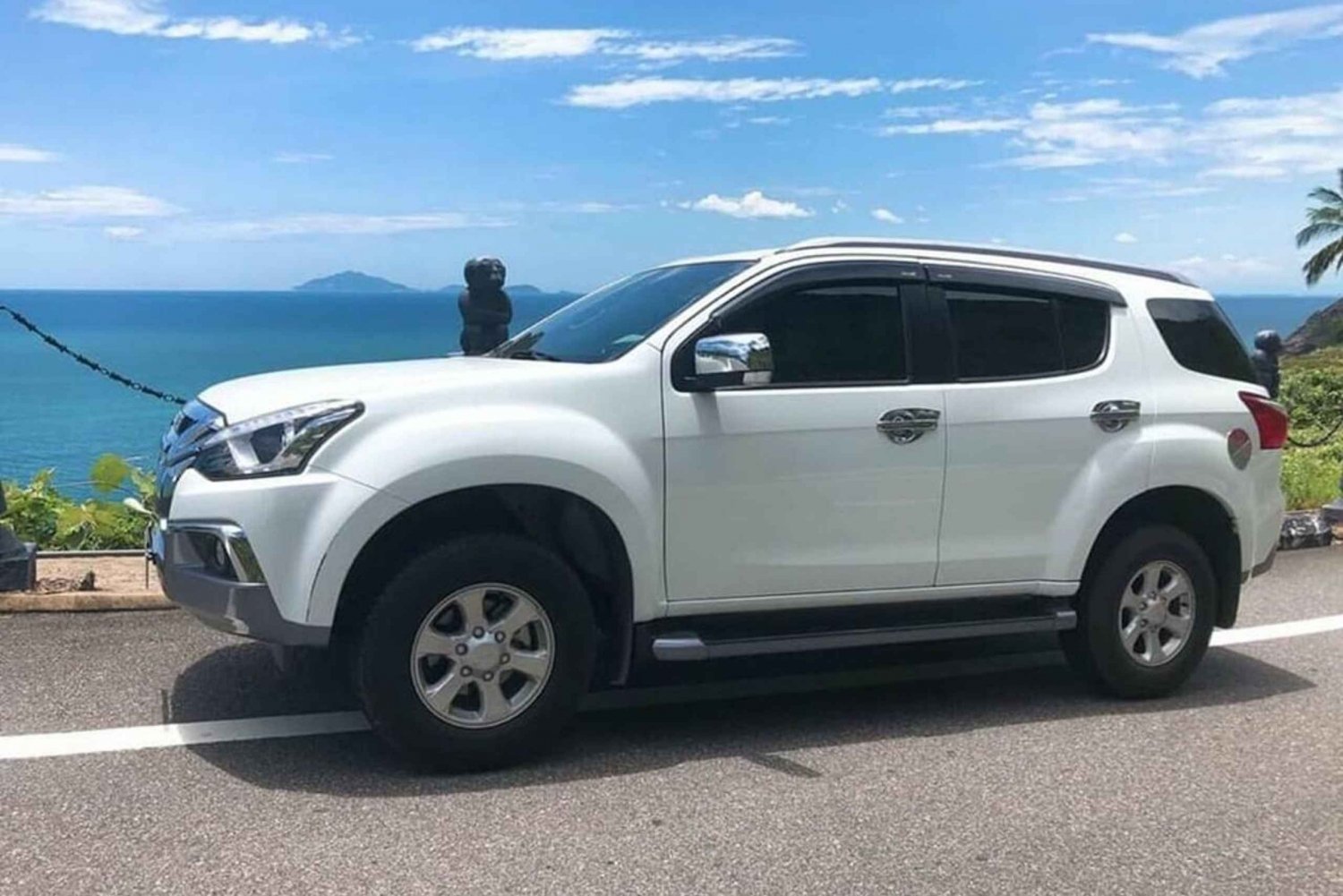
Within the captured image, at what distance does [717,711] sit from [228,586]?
2.07 m

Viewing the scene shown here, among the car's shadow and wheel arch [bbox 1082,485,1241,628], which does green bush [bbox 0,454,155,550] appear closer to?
the car's shadow

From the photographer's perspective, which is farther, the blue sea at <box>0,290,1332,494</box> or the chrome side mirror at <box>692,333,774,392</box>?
the blue sea at <box>0,290,1332,494</box>

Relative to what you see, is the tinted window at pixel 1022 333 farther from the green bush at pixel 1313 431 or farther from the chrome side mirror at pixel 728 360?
the green bush at pixel 1313 431

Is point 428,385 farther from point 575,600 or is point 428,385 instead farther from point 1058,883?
point 1058,883

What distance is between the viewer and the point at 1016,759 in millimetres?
4773

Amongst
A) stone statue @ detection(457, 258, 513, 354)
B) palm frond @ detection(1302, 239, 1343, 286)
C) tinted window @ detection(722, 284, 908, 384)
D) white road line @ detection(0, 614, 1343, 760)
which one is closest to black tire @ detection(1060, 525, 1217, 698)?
tinted window @ detection(722, 284, 908, 384)

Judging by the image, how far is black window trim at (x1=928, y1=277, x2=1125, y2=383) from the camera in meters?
5.19

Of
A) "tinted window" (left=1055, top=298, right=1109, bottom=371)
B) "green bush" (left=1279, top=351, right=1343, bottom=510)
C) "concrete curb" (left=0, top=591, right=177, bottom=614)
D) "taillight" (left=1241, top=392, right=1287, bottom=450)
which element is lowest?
"green bush" (left=1279, top=351, right=1343, bottom=510)

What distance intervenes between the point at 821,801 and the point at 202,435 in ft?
8.00

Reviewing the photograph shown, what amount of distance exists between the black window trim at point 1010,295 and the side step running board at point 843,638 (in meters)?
0.98

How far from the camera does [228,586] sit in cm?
422

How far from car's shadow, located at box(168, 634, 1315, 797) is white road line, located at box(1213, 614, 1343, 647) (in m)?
0.31

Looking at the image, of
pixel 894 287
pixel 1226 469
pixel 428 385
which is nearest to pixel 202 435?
pixel 428 385

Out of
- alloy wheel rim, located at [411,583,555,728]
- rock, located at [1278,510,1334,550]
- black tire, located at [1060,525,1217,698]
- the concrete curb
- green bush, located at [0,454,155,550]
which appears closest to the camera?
alloy wheel rim, located at [411,583,555,728]
